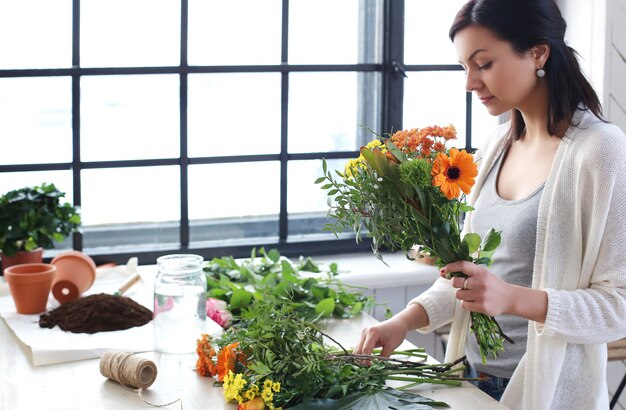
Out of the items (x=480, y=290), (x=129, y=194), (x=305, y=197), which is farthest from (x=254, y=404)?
(x=305, y=197)

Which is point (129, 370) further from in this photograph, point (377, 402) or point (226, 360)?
point (377, 402)

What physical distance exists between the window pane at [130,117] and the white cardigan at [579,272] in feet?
5.47

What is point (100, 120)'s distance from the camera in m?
3.29

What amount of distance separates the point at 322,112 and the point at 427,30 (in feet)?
1.74

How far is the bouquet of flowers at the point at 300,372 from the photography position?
71.7 inches

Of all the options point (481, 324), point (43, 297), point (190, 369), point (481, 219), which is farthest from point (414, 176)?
point (43, 297)

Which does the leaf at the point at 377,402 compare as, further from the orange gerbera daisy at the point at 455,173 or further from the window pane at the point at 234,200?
the window pane at the point at 234,200

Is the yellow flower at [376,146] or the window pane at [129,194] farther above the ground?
the yellow flower at [376,146]

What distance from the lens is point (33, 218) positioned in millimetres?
2895

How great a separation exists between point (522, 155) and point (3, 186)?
185 centimetres

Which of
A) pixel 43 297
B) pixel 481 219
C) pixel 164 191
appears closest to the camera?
pixel 481 219

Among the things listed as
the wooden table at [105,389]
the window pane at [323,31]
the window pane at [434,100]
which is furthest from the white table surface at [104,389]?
the window pane at [434,100]

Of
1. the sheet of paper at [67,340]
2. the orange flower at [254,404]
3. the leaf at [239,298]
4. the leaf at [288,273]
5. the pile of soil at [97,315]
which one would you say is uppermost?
the leaf at [288,273]

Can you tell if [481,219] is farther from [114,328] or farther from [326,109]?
[326,109]
